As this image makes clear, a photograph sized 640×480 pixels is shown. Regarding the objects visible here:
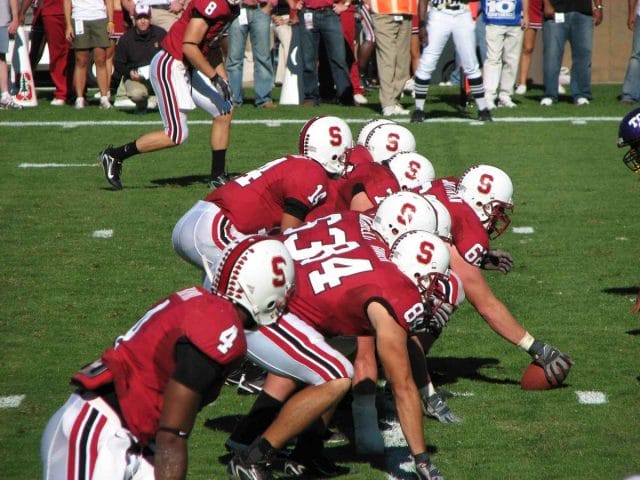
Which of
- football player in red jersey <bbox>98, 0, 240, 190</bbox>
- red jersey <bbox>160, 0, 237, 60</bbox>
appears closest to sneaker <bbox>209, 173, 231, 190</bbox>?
football player in red jersey <bbox>98, 0, 240, 190</bbox>

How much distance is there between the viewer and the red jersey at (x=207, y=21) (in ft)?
30.5

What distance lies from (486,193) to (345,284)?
1494mm

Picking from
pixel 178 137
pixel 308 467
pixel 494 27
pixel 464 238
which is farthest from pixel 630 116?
pixel 494 27

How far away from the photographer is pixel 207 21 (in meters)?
9.36

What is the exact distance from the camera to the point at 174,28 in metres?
9.52

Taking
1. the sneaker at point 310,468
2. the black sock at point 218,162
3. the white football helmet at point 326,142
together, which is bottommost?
the sneaker at point 310,468

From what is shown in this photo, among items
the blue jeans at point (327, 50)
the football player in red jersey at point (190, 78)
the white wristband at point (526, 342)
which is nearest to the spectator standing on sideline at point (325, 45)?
the blue jeans at point (327, 50)

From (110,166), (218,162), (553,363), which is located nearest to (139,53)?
(110,166)

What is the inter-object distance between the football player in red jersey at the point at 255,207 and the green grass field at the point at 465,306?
2.76 feet

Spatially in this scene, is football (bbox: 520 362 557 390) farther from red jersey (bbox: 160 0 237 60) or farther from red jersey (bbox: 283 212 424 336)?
red jersey (bbox: 160 0 237 60)

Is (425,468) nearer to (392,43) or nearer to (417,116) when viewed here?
(417,116)

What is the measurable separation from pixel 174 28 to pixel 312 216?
12.8ft

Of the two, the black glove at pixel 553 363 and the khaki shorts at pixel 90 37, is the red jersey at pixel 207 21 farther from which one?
the black glove at pixel 553 363

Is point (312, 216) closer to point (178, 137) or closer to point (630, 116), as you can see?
point (630, 116)
